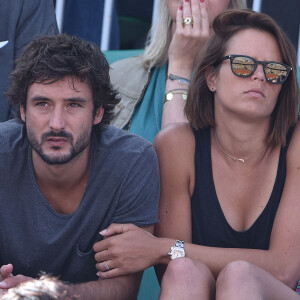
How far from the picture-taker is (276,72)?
2.91 m

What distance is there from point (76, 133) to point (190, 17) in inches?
53.2

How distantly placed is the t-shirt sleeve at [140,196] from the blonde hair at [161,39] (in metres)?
1.15

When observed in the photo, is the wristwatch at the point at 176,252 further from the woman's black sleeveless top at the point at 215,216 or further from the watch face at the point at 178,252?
the woman's black sleeveless top at the point at 215,216

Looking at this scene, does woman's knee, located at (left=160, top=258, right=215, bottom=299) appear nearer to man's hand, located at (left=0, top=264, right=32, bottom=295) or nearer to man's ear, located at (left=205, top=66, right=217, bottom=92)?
man's hand, located at (left=0, top=264, right=32, bottom=295)

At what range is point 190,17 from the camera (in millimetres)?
3787

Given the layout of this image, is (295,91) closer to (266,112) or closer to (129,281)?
(266,112)

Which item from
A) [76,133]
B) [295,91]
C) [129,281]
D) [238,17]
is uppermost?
[238,17]

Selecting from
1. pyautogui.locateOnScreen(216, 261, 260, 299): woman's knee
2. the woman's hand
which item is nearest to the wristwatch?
pyautogui.locateOnScreen(216, 261, 260, 299): woman's knee

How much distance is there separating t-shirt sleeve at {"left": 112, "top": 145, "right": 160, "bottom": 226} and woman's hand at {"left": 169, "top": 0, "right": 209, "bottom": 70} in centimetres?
105

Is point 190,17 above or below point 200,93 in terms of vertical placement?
above

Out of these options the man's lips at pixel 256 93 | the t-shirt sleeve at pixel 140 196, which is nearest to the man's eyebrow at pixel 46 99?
the t-shirt sleeve at pixel 140 196

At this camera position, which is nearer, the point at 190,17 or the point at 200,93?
the point at 200,93

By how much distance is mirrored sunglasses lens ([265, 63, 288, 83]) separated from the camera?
2.90 metres

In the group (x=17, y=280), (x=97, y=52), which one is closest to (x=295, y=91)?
(x=97, y=52)
